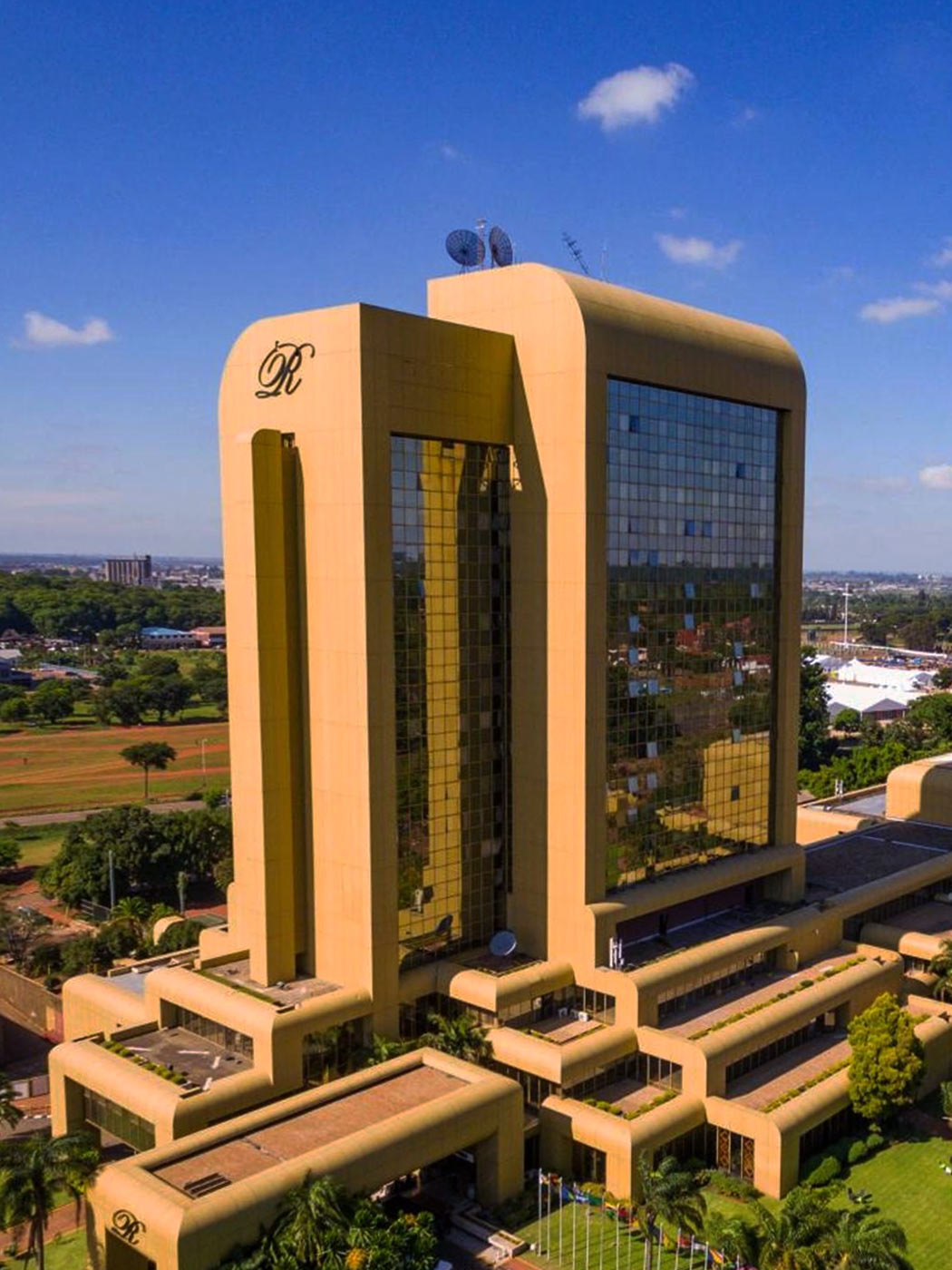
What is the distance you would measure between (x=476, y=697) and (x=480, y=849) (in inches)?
356

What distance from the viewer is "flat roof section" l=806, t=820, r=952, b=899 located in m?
82.2

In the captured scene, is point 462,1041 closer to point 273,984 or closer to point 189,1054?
point 273,984

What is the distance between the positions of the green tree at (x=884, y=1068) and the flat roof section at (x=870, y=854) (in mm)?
18301

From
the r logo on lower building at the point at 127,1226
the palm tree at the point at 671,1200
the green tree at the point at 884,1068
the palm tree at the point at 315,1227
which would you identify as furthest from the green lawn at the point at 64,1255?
the green tree at the point at 884,1068

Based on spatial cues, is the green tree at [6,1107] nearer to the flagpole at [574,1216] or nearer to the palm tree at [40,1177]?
the palm tree at [40,1177]

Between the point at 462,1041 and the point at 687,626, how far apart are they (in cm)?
2819

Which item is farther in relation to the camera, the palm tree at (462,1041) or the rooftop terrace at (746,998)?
the rooftop terrace at (746,998)

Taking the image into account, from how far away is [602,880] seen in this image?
62.9 metres

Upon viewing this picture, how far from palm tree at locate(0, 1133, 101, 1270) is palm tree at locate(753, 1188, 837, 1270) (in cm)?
2703

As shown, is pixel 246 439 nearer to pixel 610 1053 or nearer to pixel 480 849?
pixel 480 849

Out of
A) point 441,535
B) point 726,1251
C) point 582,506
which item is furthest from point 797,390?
point 726,1251

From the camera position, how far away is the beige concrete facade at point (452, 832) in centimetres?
5547

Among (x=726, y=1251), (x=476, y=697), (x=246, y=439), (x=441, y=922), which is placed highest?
(x=246, y=439)

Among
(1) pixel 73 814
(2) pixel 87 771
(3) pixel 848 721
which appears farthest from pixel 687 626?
(3) pixel 848 721
